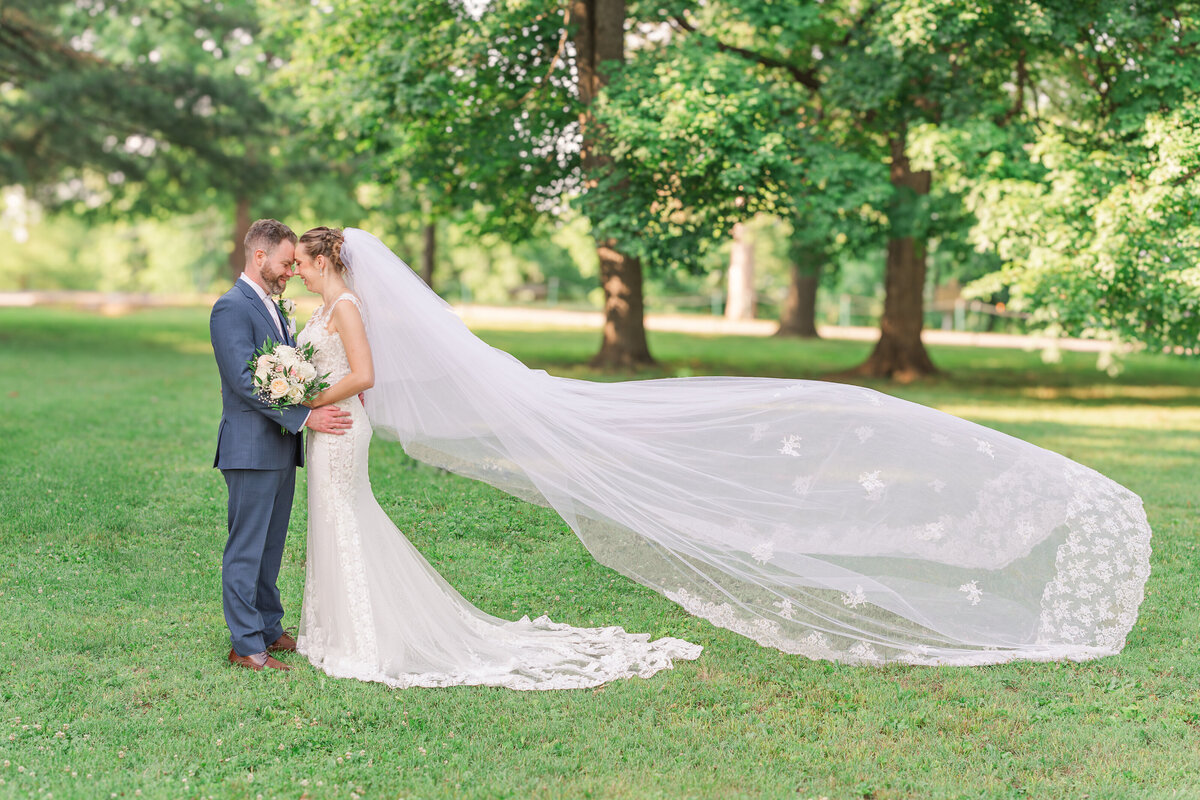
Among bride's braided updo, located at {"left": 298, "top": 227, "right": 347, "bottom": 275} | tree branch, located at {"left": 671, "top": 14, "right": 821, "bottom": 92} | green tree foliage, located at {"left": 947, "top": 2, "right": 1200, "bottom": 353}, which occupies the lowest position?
bride's braided updo, located at {"left": 298, "top": 227, "right": 347, "bottom": 275}

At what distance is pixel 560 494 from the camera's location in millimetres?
6133

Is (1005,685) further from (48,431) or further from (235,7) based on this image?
(235,7)

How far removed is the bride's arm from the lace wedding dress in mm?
90

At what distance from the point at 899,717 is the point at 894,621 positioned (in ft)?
2.88

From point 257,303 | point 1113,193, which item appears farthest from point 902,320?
point 257,303

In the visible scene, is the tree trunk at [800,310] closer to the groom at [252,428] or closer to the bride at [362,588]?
the bride at [362,588]

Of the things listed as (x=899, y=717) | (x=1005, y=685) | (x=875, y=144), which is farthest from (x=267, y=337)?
(x=875, y=144)

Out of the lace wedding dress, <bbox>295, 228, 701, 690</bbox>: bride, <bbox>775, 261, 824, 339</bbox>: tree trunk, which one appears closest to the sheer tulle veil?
<bbox>295, 228, 701, 690</bbox>: bride

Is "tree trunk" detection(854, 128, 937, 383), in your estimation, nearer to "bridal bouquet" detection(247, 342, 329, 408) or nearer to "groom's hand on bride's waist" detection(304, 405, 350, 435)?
"groom's hand on bride's waist" detection(304, 405, 350, 435)

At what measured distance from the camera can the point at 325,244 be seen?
571cm

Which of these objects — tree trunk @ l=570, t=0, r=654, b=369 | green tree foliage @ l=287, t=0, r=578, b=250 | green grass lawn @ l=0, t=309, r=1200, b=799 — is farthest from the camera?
tree trunk @ l=570, t=0, r=654, b=369

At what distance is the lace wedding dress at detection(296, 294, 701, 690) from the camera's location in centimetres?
577

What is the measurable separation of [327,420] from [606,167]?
1162 cm

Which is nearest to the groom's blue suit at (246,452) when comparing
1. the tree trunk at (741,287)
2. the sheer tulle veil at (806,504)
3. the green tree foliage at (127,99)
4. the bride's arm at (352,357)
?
the bride's arm at (352,357)
